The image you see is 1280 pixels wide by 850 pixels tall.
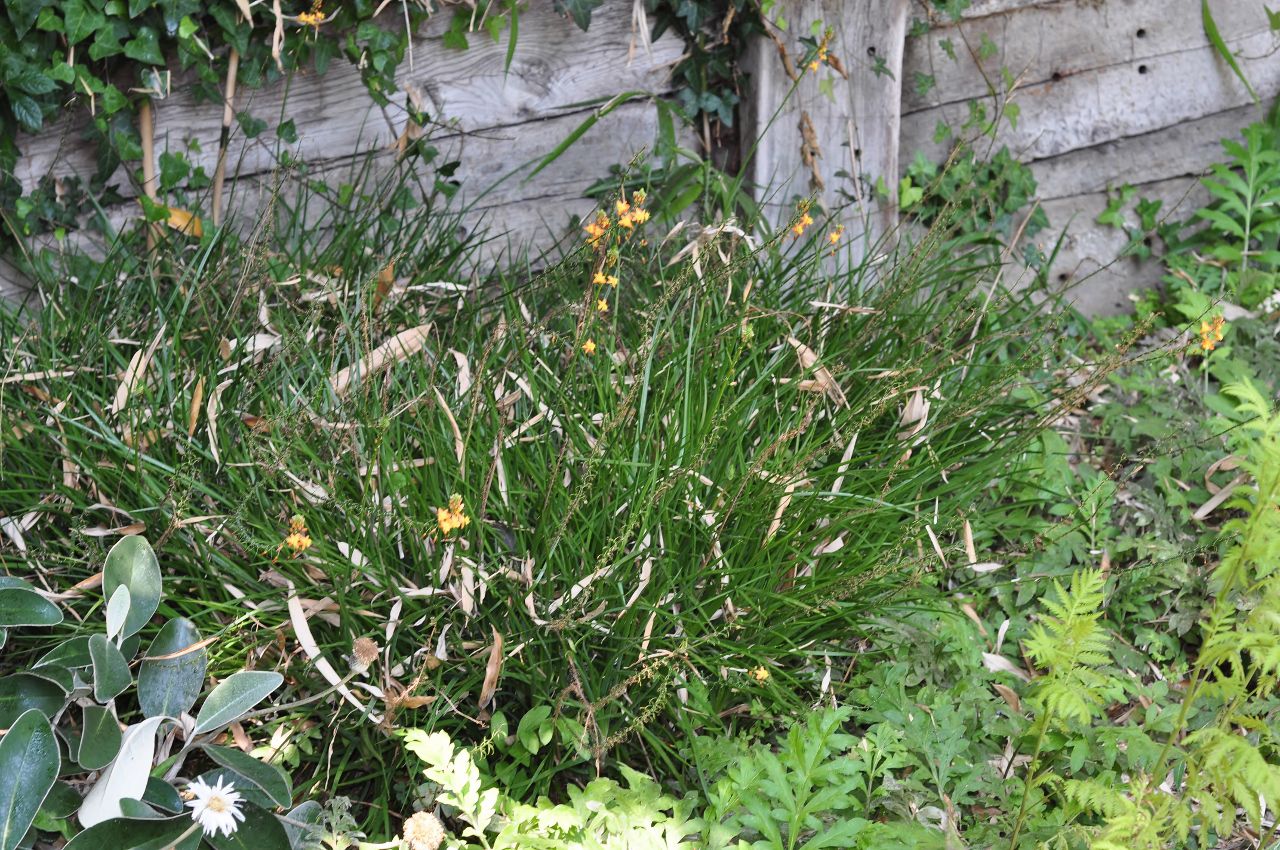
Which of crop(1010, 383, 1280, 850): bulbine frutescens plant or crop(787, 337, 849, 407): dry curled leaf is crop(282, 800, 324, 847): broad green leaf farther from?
crop(787, 337, 849, 407): dry curled leaf

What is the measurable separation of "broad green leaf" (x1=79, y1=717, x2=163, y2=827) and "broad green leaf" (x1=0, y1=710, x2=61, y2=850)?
0.07 m

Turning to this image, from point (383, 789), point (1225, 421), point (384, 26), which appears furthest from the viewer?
point (384, 26)

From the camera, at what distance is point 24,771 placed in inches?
67.3

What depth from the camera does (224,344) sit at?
2.50 m

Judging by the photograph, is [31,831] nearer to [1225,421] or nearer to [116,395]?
[116,395]

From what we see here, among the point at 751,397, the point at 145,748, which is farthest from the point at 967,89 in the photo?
the point at 145,748

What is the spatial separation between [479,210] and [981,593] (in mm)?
1818

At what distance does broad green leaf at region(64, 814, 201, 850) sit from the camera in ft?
5.45

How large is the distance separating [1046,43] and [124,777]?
10.7 ft

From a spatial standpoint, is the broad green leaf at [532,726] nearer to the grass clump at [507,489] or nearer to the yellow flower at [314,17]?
the grass clump at [507,489]

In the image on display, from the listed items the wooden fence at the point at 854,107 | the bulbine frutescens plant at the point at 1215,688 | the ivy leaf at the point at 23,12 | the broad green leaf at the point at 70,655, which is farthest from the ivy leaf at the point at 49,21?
the bulbine frutescens plant at the point at 1215,688

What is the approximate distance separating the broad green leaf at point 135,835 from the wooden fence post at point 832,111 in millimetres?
2236

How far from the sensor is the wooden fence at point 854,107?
321 cm

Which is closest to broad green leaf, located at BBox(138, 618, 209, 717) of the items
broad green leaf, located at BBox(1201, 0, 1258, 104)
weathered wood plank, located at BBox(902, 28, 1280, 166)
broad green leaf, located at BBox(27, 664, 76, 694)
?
broad green leaf, located at BBox(27, 664, 76, 694)
